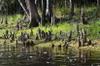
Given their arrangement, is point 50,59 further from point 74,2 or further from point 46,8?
point 74,2

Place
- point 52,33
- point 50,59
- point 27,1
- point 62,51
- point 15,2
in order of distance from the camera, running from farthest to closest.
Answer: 1. point 15,2
2. point 27,1
3. point 52,33
4. point 62,51
5. point 50,59

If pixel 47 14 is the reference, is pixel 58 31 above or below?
below

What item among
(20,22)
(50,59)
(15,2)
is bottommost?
(50,59)

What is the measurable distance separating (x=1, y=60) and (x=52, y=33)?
36.2 feet

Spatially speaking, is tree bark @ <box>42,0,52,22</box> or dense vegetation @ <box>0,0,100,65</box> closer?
dense vegetation @ <box>0,0,100,65</box>

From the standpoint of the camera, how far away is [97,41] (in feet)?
88.8

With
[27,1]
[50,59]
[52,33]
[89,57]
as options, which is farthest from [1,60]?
[27,1]

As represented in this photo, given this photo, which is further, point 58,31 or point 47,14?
point 47,14

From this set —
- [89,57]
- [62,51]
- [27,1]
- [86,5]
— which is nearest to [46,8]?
[27,1]

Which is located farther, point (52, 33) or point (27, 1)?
point (27, 1)

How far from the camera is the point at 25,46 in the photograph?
1122 inches

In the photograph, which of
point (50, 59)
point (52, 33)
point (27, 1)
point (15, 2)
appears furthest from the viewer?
point (15, 2)

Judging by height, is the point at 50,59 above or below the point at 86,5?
below

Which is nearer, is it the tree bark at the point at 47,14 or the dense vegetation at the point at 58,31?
the dense vegetation at the point at 58,31
